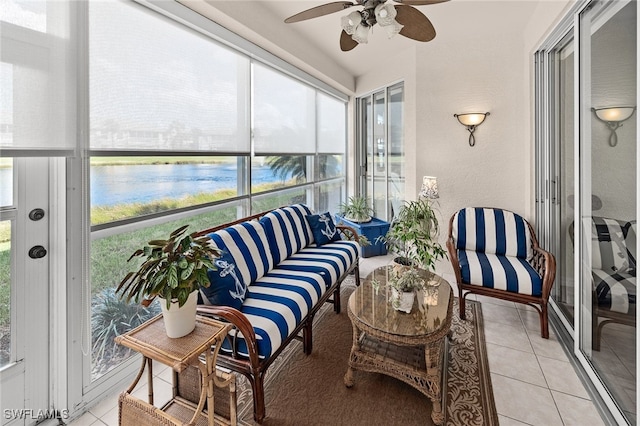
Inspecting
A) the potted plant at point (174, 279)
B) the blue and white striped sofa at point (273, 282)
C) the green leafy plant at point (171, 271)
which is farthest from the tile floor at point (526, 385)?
the green leafy plant at point (171, 271)

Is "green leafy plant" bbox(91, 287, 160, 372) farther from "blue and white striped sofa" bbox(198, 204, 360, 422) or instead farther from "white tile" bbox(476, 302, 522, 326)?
"white tile" bbox(476, 302, 522, 326)

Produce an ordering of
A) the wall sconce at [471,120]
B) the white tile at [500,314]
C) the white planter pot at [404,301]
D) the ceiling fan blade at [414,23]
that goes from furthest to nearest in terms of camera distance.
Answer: the wall sconce at [471,120], the white tile at [500,314], the white planter pot at [404,301], the ceiling fan blade at [414,23]

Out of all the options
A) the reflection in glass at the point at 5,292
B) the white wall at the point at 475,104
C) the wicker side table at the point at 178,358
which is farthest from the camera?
the white wall at the point at 475,104

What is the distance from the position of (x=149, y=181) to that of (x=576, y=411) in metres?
3.01

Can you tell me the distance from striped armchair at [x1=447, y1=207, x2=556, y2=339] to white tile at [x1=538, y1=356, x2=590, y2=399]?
1.15 ft

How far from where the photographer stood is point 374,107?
4.98 metres

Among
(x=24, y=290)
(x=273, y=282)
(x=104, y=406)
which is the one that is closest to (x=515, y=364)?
(x=273, y=282)

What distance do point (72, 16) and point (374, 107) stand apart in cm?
412

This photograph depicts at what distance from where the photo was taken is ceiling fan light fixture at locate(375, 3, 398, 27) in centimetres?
167

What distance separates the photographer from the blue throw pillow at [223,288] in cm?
182

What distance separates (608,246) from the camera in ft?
5.89

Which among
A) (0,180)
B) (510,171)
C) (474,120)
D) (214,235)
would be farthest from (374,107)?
(0,180)

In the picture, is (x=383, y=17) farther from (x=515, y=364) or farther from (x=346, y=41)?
(x=515, y=364)

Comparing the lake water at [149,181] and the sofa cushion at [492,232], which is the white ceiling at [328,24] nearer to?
the lake water at [149,181]
